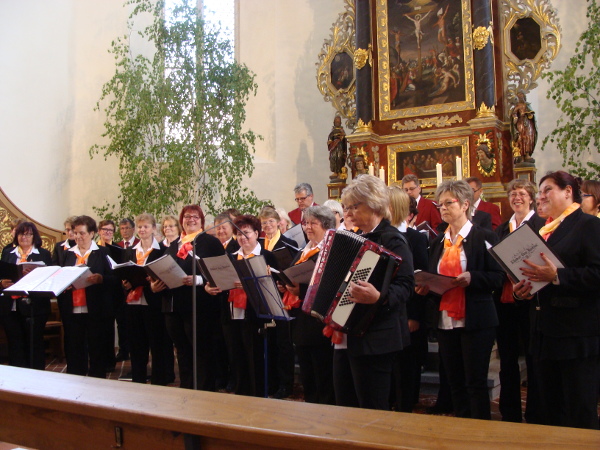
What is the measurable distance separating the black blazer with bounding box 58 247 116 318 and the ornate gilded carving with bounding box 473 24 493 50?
6.56 m

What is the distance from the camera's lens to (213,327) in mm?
5496

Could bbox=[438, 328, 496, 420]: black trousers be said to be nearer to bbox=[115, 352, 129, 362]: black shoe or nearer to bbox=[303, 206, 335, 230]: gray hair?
bbox=[303, 206, 335, 230]: gray hair

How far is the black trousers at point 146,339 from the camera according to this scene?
553 centimetres

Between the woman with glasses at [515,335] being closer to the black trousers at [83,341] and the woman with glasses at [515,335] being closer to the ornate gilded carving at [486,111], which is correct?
the black trousers at [83,341]

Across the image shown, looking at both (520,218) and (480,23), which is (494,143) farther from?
(520,218)

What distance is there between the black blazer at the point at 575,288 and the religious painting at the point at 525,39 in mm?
7048

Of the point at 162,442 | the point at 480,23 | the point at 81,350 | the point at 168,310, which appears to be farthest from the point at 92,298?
the point at 480,23

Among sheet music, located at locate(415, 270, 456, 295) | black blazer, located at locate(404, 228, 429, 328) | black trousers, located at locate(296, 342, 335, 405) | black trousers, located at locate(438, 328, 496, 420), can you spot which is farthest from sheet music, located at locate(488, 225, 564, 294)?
black trousers, located at locate(296, 342, 335, 405)

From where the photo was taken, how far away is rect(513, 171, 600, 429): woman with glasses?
302cm

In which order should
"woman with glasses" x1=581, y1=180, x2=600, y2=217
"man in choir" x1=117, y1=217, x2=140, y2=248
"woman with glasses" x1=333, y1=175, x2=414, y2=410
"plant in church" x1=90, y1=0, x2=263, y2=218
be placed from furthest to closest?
"plant in church" x1=90, y1=0, x2=263, y2=218, "man in choir" x1=117, y1=217, x2=140, y2=248, "woman with glasses" x1=581, y1=180, x2=600, y2=217, "woman with glasses" x1=333, y1=175, x2=414, y2=410

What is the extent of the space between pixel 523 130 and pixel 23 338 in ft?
23.3

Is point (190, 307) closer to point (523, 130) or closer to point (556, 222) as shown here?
point (556, 222)

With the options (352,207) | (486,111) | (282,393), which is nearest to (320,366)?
(352,207)

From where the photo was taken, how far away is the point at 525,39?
9484 millimetres
